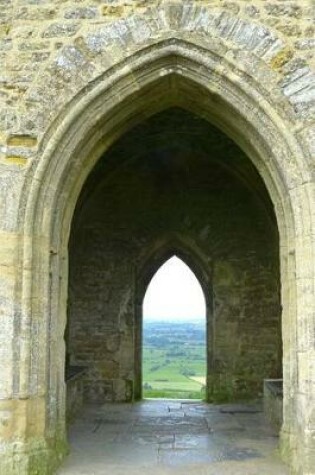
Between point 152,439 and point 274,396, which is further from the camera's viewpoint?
point 274,396

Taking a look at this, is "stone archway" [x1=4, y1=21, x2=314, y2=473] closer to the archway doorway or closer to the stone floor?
the stone floor

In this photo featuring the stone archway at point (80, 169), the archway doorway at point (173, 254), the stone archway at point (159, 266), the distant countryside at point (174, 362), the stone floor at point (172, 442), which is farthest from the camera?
the distant countryside at point (174, 362)

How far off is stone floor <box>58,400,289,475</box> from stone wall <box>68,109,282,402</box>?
0.89 m

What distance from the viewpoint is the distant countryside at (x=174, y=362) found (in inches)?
663

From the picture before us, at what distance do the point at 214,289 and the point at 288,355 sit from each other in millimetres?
4458

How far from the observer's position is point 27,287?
16.1ft

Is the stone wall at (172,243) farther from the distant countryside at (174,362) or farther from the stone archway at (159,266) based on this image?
the distant countryside at (174,362)

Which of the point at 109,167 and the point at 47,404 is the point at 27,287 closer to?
the point at 47,404

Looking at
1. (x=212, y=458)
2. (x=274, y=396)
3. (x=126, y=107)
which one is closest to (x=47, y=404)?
(x=212, y=458)

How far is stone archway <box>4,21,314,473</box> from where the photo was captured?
4879 mm

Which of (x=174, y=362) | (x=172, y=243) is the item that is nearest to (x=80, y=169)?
(x=172, y=243)

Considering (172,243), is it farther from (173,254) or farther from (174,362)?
(174,362)

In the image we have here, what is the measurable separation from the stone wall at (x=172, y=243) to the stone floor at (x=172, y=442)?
889 mm

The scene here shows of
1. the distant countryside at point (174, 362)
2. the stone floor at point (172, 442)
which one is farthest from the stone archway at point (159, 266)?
the distant countryside at point (174, 362)
